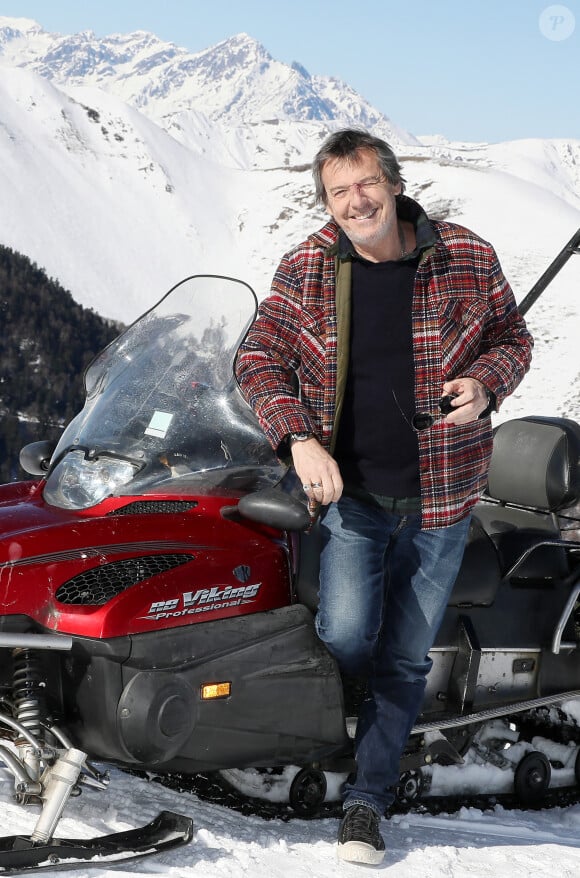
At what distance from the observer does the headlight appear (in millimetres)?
2766

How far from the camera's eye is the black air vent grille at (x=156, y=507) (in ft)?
8.95

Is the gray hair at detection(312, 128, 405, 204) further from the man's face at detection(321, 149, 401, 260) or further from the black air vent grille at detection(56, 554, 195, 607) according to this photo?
the black air vent grille at detection(56, 554, 195, 607)

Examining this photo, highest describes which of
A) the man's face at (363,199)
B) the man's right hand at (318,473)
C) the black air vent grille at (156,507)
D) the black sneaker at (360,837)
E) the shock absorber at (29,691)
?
the man's face at (363,199)

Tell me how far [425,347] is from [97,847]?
1.61 m

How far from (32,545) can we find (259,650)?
28.7 inches

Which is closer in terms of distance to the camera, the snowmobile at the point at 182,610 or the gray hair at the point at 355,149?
the snowmobile at the point at 182,610

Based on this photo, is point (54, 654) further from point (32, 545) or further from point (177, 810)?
point (177, 810)

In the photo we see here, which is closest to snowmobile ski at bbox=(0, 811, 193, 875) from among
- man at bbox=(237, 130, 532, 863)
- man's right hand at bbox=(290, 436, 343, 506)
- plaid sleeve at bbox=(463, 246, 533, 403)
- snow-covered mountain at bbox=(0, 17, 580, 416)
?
man at bbox=(237, 130, 532, 863)

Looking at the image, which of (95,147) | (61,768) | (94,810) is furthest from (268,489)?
(95,147)

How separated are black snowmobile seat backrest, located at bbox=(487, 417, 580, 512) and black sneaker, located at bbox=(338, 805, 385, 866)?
1452 mm

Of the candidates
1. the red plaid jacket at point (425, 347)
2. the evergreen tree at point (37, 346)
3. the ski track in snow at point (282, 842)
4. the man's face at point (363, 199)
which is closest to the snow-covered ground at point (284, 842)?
the ski track in snow at point (282, 842)

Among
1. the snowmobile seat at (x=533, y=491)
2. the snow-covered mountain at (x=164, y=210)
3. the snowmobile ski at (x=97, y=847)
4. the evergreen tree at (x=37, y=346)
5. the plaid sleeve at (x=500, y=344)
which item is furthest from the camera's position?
the snow-covered mountain at (x=164, y=210)

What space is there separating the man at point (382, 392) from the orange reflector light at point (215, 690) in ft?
1.10

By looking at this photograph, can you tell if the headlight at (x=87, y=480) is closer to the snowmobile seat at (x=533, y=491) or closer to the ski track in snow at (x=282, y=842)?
the ski track in snow at (x=282, y=842)
